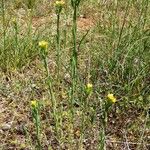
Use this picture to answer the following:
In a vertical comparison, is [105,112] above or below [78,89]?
above

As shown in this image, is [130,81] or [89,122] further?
[130,81]

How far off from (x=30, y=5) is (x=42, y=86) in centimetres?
142

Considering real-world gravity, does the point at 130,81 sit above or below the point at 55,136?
above

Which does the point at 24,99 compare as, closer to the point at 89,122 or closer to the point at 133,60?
the point at 89,122

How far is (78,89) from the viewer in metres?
2.70

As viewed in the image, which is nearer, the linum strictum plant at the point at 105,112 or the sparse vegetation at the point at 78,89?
the linum strictum plant at the point at 105,112

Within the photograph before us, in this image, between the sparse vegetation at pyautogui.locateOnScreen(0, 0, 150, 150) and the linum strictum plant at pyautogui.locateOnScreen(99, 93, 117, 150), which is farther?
the sparse vegetation at pyautogui.locateOnScreen(0, 0, 150, 150)

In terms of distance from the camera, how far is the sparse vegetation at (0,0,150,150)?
2402mm

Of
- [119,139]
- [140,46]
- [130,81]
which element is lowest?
[119,139]

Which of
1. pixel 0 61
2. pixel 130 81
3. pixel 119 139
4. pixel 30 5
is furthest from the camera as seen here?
pixel 30 5

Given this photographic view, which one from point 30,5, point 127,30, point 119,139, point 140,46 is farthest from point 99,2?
point 119,139

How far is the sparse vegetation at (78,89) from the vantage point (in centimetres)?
240

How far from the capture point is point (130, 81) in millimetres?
2723

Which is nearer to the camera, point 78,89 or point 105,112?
point 105,112
